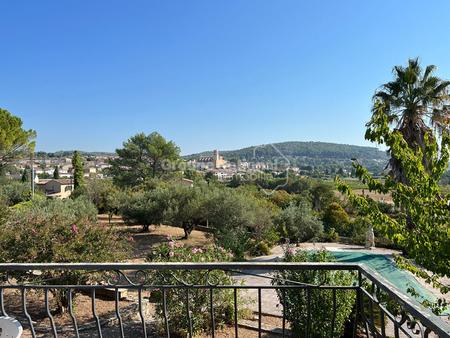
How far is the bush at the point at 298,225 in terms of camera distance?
14.7 m

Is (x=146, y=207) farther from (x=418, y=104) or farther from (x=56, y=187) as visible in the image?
(x=56, y=187)

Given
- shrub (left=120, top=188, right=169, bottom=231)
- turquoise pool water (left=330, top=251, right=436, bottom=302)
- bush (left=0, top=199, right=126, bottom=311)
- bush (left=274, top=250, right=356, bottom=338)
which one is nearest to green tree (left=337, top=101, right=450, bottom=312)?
bush (left=274, top=250, right=356, bottom=338)

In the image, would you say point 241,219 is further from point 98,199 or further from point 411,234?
point 98,199

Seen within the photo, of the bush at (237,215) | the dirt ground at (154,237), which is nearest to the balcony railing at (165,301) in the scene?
the bush at (237,215)

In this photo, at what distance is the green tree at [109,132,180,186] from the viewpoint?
31370mm

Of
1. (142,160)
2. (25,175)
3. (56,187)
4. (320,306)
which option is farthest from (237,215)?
(56,187)

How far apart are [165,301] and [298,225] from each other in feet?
43.2

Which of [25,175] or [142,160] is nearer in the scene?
[142,160]

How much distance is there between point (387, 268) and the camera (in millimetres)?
8773

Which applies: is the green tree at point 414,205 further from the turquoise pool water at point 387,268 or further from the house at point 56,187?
the house at point 56,187

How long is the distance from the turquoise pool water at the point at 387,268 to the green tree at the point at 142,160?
23.6 meters

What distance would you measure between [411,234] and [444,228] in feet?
0.88

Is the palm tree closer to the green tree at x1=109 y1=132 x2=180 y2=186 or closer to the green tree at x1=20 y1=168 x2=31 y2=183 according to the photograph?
the green tree at x1=109 y1=132 x2=180 y2=186

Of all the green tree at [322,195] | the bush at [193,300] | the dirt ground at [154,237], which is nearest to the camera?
the bush at [193,300]
